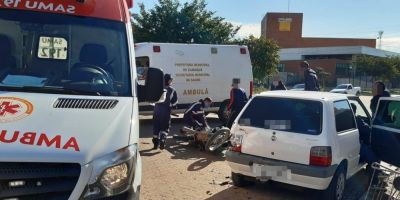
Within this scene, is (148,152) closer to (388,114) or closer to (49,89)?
(388,114)

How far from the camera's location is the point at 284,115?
5609mm

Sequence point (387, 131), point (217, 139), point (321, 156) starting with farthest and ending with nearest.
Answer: point (217, 139) < point (387, 131) < point (321, 156)

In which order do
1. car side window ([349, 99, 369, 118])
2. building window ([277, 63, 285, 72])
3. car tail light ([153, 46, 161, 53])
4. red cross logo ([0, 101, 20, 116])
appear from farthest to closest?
building window ([277, 63, 285, 72]) < car tail light ([153, 46, 161, 53]) < car side window ([349, 99, 369, 118]) < red cross logo ([0, 101, 20, 116])

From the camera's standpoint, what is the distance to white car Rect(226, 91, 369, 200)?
5.19m

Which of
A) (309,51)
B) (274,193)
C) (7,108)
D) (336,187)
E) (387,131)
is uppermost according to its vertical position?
(309,51)

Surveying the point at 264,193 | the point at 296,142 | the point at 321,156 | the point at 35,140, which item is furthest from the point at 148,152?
the point at 35,140

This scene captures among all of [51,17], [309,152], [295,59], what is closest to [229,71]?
[309,152]

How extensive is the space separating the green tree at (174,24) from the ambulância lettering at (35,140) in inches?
793

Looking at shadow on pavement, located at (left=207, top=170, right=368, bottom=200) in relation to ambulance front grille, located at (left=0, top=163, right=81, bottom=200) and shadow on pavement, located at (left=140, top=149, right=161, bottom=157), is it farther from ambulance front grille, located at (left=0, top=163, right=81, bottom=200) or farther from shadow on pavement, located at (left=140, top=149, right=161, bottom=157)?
ambulance front grille, located at (left=0, top=163, right=81, bottom=200)

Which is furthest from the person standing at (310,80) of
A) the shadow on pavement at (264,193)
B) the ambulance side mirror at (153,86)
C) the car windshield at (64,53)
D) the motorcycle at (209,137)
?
the car windshield at (64,53)

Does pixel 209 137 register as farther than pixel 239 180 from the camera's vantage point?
Yes

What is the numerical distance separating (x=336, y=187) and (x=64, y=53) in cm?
379

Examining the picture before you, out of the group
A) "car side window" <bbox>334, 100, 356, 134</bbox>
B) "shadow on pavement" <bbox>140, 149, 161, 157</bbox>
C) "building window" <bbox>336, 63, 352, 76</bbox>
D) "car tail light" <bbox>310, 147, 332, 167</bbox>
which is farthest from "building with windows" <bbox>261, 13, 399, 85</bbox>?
"car tail light" <bbox>310, 147, 332, 167</bbox>

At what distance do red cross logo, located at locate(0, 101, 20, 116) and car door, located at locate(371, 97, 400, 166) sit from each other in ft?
17.4
